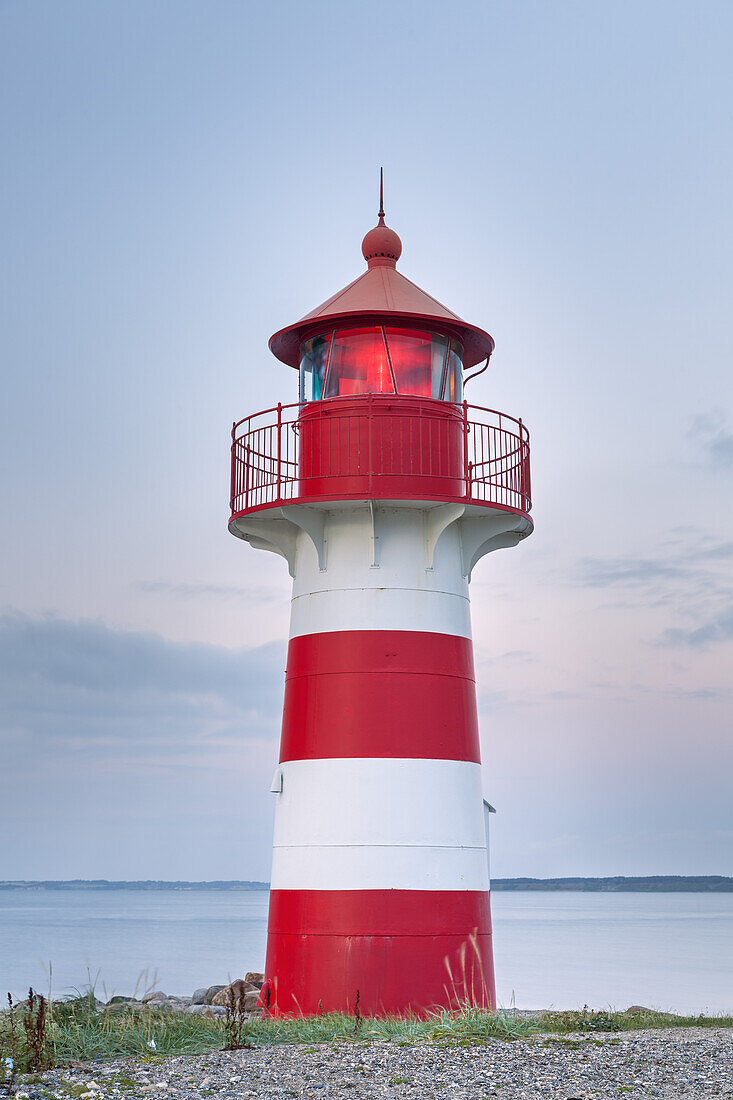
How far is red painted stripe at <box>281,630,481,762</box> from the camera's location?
433 inches

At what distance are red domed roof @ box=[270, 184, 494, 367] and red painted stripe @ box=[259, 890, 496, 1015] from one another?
5.05 metres

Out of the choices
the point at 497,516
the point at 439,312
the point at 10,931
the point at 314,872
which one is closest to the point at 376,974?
the point at 314,872

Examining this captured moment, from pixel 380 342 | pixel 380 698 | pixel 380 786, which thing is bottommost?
pixel 380 786

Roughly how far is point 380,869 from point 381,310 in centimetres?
489

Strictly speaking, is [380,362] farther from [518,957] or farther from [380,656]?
[518,957]

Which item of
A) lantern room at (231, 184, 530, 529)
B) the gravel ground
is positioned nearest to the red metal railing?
lantern room at (231, 184, 530, 529)

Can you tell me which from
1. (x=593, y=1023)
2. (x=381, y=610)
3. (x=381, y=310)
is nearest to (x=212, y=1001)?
(x=381, y=610)

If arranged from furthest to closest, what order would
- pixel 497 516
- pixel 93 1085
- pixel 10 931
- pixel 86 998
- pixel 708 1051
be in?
pixel 10 931 < pixel 497 516 < pixel 86 998 < pixel 708 1051 < pixel 93 1085

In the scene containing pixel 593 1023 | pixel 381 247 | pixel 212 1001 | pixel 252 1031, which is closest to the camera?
pixel 252 1031

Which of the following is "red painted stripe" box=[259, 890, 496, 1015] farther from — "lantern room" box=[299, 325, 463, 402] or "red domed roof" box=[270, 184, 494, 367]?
"red domed roof" box=[270, 184, 494, 367]

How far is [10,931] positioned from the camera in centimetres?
6569

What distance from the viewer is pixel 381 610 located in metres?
11.2

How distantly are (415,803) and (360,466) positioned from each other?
9.78 feet

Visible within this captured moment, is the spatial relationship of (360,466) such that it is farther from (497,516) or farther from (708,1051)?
(708,1051)
